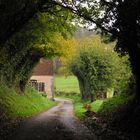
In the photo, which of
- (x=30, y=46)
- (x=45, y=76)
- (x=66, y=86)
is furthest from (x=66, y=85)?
(x=30, y=46)

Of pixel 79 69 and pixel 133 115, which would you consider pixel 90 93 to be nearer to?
pixel 79 69

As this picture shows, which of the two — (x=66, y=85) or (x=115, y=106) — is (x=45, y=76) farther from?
(x=115, y=106)

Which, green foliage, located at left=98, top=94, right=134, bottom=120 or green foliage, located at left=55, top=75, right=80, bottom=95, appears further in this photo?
green foliage, located at left=55, top=75, right=80, bottom=95

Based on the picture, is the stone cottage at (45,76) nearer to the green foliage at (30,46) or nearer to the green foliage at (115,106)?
the green foliage at (30,46)

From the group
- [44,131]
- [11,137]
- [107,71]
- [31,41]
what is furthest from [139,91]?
[107,71]

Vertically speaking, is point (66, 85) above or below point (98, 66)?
below

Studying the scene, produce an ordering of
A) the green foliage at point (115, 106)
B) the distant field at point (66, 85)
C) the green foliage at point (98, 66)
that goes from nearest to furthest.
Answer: the green foliage at point (115, 106) → the green foliage at point (98, 66) → the distant field at point (66, 85)

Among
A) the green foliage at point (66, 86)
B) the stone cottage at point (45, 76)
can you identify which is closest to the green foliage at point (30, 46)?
the stone cottage at point (45, 76)

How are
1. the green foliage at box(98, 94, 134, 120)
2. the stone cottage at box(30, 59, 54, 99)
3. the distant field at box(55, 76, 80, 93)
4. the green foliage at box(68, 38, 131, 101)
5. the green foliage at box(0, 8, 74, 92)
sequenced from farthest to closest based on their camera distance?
the distant field at box(55, 76, 80, 93), the stone cottage at box(30, 59, 54, 99), the green foliage at box(68, 38, 131, 101), the green foliage at box(0, 8, 74, 92), the green foliage at box(98, 94, 134, 120)

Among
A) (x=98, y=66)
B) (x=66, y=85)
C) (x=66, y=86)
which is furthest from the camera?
(x=66, y=85)

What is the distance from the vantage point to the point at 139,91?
24.1 m

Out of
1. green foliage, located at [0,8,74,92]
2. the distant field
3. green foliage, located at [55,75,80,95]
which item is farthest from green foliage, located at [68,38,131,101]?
the distant field

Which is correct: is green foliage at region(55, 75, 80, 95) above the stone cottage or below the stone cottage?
below

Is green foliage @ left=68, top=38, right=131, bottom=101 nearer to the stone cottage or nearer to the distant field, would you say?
the stone cottage
